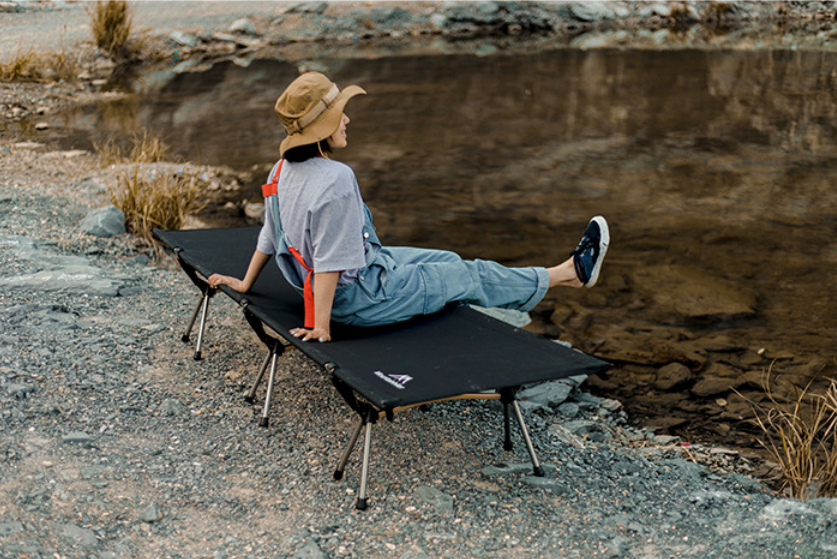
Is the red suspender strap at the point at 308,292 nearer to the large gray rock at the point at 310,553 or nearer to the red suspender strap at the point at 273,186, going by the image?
the red suspender strap at the point at 273,186

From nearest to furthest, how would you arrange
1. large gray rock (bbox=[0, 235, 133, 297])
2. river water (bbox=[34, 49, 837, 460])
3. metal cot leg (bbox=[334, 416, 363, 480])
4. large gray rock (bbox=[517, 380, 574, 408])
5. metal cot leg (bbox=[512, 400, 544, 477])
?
metal cot leg (bbox=[334, 416, 363, 480]) → metal cot leg (bbox=[512, 400, 544, 477]) → large gray rock (bbox=[517, 380, 574, 408]) → large gray rock (bbox=[0, 235, 133, 297]) → river water (bbox=[34, 49, 837, 460])

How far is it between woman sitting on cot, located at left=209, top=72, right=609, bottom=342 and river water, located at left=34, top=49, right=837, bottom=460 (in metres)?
1.22

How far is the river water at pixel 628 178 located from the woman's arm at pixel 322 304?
1.92 m

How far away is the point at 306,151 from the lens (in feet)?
10.3

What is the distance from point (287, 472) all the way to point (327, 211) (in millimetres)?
954

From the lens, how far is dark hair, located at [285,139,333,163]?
3117mm

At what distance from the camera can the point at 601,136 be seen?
9.87 meters

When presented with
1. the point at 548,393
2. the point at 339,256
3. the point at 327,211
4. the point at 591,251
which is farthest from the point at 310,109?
the point at 548,393

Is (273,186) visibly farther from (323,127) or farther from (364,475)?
(364,475)

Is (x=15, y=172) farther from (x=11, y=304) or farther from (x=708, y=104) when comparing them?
(x=708, y=104)

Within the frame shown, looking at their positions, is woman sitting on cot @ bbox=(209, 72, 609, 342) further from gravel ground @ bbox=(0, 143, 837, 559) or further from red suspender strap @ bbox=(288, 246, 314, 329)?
gravel ground @ bbox=(0, 143, 837, 559)

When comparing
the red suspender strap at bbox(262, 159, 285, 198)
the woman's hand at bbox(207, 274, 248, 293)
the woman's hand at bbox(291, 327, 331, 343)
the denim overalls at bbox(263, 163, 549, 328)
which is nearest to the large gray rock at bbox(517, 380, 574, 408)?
the denim overalls at bbox(263, 163, 549, 328)

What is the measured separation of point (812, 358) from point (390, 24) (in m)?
15.2

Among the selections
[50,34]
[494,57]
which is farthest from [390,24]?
[50,34]
